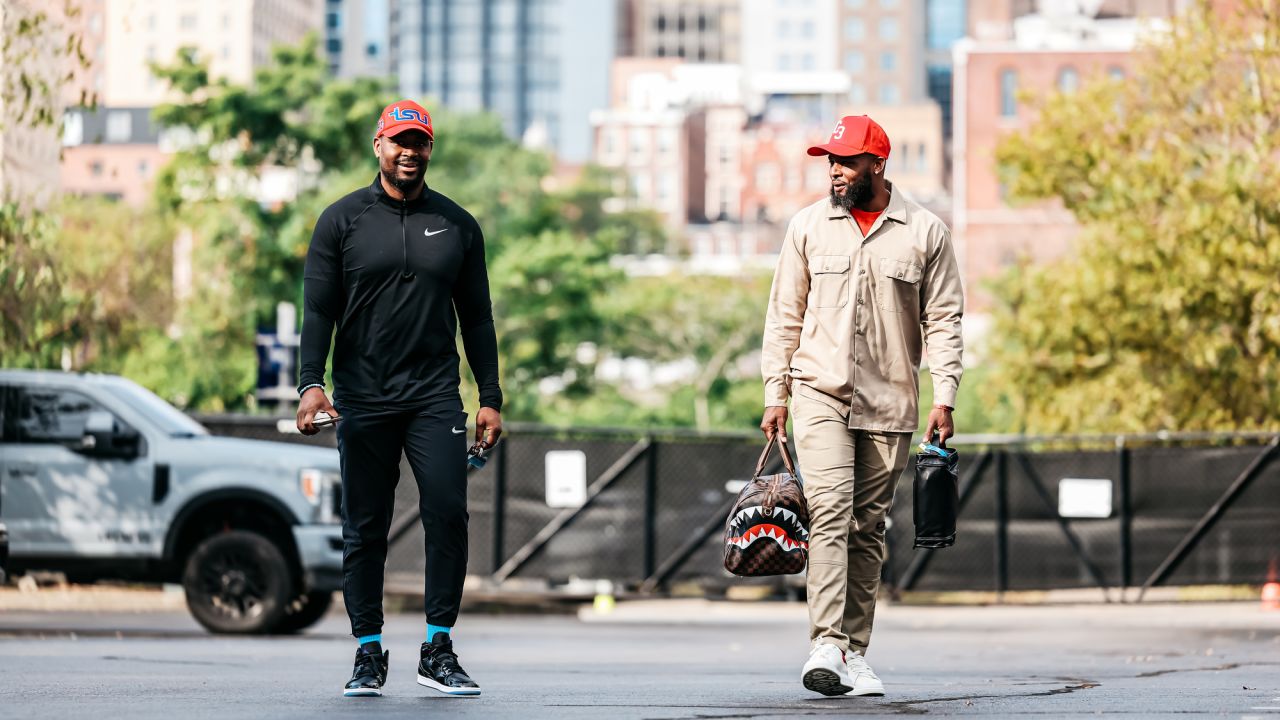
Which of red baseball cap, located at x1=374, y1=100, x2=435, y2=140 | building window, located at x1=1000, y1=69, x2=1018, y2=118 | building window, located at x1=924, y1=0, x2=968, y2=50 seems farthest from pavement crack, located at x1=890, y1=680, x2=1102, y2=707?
building window, located at x1=924, y1=0, x2=968, y2=50

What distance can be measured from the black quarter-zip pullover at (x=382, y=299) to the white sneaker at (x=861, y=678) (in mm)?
1740

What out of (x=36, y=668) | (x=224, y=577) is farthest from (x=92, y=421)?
(x=36, y=668)

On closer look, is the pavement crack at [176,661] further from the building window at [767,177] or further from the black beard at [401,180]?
the building window at [767,177]

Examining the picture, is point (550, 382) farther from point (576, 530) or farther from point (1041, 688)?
point (1041, 688)

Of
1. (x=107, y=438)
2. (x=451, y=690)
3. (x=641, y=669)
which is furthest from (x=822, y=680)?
(x=107, y=438)

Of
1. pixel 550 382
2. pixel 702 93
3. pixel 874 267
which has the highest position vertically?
pixel 702 93

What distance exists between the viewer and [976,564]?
21.3m

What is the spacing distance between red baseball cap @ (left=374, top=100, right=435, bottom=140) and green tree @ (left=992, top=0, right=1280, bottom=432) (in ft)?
57.4

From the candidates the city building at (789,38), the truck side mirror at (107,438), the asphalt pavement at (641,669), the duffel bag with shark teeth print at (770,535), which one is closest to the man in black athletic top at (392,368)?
the asphalt pavement at (641,669)

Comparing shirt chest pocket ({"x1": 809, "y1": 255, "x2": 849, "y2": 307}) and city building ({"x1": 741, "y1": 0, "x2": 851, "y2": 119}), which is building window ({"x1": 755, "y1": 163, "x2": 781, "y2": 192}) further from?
shirt chest pocket ({"x1": 809, "y1": 255, "x2": 849, "y2": 307})

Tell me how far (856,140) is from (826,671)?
1911 mm

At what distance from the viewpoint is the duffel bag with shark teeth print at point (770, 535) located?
24.7 feet

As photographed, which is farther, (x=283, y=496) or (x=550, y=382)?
(x=550, y=382)

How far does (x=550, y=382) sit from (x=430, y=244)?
61.7 m
